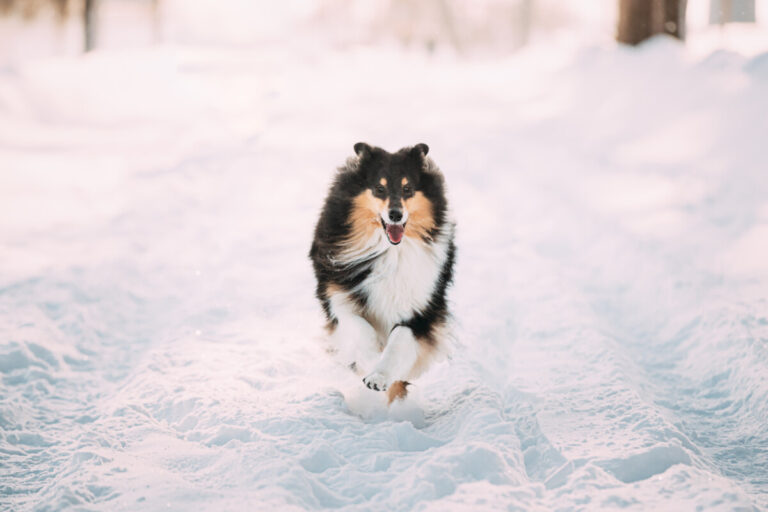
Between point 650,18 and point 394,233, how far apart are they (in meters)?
10.8

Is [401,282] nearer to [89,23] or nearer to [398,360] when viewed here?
[398,360]

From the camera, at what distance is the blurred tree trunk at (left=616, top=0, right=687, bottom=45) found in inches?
492

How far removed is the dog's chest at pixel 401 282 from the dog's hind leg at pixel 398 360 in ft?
0.46

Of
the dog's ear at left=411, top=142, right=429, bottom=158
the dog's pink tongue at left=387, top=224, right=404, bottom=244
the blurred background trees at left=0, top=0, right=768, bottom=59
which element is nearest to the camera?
the dog's pink tongue at left=387, top=224, right=404, bottom=244

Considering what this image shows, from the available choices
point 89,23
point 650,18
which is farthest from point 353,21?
point 650,18

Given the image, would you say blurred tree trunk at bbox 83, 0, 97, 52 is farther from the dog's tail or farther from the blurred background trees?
the dog's tail

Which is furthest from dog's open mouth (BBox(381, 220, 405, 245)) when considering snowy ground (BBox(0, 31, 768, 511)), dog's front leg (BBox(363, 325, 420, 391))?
snowy ground (BBox(0, 31, 768, 511))

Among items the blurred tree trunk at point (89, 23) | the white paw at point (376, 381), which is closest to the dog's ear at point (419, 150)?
the white paw at point (376, 381)

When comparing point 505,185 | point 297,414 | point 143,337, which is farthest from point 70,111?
point 297,414

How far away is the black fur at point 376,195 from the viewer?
4281mm

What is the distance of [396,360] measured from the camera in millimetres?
4047

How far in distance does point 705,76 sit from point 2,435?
10.6 m

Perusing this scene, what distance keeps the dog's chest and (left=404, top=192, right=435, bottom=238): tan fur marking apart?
68 mm

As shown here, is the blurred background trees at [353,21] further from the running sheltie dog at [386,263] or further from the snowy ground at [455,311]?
the running sheltie dog at [386,263]
